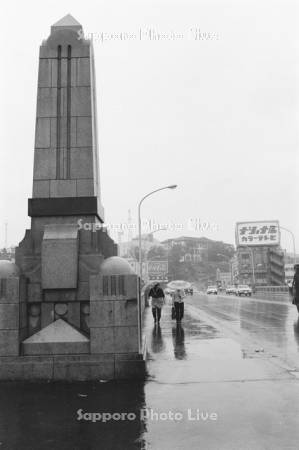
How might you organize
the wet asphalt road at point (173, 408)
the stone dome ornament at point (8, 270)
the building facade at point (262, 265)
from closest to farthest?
the wet asphalt road at point (173, 408) < the stone dome ornament at point (8, 270) < the building facade at point (262, 265)

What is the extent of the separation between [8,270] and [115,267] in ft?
5.72

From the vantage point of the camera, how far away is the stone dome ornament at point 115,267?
24.5ft

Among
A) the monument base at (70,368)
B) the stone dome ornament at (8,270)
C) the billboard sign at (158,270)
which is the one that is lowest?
the monument base at (70,368)

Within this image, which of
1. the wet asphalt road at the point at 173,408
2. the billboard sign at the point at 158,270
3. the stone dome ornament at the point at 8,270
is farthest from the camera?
the billboard sign at the point at 158,270

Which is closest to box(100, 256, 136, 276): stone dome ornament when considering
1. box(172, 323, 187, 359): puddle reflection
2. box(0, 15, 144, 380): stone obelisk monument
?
box(0, 15, 144, 380): stone obelisk monument

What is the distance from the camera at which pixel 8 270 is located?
743 centimetres

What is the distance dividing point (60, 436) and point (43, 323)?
3.20 meters

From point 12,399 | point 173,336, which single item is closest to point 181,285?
point 173,336

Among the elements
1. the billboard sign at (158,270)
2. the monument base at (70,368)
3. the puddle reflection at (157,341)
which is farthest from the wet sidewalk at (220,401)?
the billboard sign at (158,270)

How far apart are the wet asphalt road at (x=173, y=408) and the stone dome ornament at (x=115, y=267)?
5.58ft

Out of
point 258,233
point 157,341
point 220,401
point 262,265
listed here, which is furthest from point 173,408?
point 262,265

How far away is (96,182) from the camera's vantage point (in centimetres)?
886
